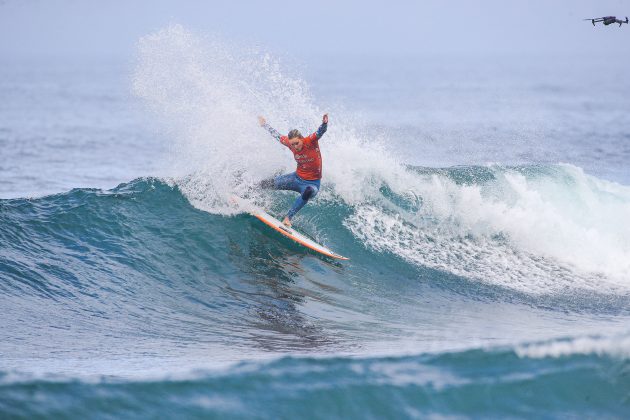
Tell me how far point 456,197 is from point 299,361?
8519 mm

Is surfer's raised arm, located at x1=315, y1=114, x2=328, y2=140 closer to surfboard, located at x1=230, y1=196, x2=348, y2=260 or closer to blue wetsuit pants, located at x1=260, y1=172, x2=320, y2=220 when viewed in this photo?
blue wetsuit pants, located at x1=260, y1=172, x2=320, y2=220

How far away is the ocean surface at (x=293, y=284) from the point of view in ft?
22.7

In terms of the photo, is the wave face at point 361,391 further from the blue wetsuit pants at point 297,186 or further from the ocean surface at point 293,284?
the blue wetsuit pants at point 297,186

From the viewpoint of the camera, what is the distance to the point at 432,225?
14.5 meters

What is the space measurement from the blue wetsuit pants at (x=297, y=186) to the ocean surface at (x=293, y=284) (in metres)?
0.73

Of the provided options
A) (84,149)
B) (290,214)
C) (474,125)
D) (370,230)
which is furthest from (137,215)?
(474,125)

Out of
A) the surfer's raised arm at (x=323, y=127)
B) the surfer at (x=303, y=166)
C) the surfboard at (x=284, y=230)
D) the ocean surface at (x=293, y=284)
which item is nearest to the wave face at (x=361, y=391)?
the ocean surface at (x=293, y=284)

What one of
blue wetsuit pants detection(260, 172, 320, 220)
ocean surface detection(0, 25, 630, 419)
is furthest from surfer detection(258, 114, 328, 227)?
ocean surface detection(0, 25, 630, 419)

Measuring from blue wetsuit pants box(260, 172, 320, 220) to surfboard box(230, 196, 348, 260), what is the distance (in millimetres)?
281

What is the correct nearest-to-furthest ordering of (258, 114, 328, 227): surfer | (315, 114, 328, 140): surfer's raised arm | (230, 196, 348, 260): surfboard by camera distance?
(315, 114, 328, 140): surfer's raised arm
(258, 114, 328, 227): surfer
(230, 196, 348, 260): surfboard

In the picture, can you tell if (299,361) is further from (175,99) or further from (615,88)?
(615,88)

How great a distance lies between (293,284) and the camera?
39.3 feet

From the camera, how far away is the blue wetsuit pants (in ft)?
43.8

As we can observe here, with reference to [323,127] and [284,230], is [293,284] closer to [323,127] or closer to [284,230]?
[284,230]
